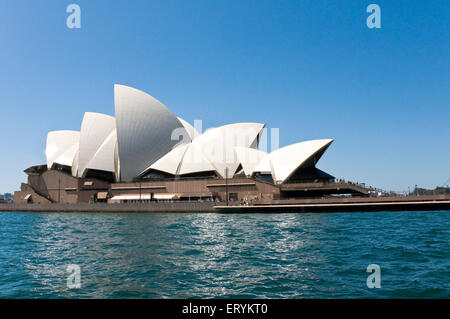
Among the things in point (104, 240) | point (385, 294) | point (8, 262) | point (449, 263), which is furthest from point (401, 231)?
point (8, 262)

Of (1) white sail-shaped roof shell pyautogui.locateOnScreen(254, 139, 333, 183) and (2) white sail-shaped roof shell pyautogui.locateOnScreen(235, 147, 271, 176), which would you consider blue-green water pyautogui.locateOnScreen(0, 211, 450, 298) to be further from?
(2) white sail-shaped roof shell pyautogui.locateOnScreen(235, 147, 271, 176)

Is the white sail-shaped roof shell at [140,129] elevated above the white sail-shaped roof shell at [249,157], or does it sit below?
above

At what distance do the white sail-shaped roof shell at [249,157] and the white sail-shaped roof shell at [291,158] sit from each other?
8.66 ft

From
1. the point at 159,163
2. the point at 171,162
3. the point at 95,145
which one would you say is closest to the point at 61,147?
the point at 95,145

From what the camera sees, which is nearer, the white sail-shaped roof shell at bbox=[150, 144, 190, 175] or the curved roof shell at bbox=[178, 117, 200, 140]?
the white sail-shaped roof shell at bbox=[150, 144, 190, 175]

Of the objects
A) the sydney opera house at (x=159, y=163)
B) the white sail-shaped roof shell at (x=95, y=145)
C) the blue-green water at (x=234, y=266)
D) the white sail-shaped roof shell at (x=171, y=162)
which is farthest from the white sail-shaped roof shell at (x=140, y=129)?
the blue-green water at (x=234, y=266)

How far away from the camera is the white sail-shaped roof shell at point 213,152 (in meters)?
65.9

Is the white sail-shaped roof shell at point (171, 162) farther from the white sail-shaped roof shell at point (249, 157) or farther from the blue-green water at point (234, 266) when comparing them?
the blue-green water at point (234, 266)

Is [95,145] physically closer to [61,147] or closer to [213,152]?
[61,147]

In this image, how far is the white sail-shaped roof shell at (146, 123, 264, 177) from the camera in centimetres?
6594

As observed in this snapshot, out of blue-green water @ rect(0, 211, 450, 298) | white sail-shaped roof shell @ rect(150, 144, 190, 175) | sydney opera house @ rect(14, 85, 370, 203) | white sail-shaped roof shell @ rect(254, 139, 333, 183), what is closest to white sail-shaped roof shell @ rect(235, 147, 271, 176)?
sydney opera house @ rect(14, 85, 370, 203)

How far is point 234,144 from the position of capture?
68.7m

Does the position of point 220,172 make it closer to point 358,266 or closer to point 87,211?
point 87,211

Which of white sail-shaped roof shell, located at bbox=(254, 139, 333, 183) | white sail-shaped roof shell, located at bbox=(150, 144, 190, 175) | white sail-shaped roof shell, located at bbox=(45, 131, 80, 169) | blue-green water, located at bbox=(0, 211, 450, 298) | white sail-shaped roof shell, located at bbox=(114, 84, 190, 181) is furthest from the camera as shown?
white sail-shaped roof shell, located at bbox=(45, 131, 80, 169)
